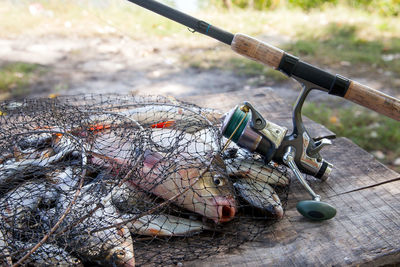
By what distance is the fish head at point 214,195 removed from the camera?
64.8 inches

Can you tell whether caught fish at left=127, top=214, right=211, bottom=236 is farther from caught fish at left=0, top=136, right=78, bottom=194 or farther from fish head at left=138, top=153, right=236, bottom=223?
caught fish at left=0, top=136, right=78, bottom=194

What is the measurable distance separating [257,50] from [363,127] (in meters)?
2.70

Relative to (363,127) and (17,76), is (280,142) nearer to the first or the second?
(363,127)

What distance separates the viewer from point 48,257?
4.62ft

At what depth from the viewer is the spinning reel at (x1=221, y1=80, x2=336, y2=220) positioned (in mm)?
1779

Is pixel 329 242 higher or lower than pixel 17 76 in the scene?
higher

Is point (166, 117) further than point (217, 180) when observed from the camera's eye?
Yes

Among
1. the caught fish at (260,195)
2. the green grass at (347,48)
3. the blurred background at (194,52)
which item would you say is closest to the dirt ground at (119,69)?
the blurred background at (194,52)

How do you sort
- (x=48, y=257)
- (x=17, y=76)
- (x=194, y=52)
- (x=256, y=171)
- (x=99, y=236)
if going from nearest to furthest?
(x=48, y=257) < (x=99, y=236) < (x=256, y=171) < (x=17, y=76) < (x=194, y=52)

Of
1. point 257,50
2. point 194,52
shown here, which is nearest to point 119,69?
point 194,52

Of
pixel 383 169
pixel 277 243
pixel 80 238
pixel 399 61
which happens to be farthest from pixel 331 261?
pixel 399 61

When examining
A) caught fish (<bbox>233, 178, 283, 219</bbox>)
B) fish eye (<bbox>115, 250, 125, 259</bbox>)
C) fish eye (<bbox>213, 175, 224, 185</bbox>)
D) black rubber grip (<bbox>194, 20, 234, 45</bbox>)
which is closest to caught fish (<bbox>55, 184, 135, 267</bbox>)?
fish eye (<bbox>115, 250, 125, 259</bbox>)

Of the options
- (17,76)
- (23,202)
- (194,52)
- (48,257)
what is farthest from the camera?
(194,52)

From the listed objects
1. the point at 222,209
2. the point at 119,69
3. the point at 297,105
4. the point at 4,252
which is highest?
the point at 297,105
